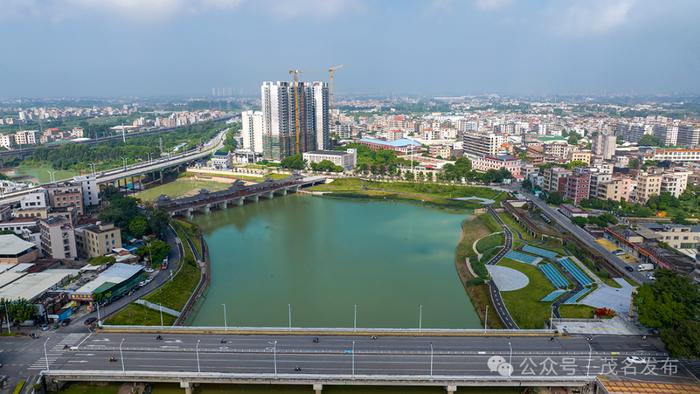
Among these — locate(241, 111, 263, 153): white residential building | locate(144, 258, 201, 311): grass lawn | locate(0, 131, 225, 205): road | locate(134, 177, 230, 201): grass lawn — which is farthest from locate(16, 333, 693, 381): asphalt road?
locate(241, 111, 263, 153): white residential building

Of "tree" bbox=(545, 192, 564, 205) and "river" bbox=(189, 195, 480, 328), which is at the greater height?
"tree" bbox=(545, 192, 564, 205)

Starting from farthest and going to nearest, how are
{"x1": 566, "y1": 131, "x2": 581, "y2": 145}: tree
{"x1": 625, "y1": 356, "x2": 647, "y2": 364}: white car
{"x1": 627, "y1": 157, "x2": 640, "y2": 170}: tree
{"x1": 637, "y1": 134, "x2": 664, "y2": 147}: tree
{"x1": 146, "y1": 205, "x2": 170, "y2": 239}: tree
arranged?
1. {"x1": 566, "y1": 131, "x2": 581, "y2": 145}: tree
2. {"x1": 637, "y1": 134, "x2": 664, "y2": 147}: tree
3. {"x1": 627, "y1": 157, "x2": 640, "y2": 170}: tree
4. {"x1": 146, "y1": 205, "x2": 170, "y2": 239}: tree
5. {"x1": 625, "y1": 356, "x2": 647, "y2": 364}: white car

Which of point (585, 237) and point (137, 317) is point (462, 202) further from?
point (137, 317)

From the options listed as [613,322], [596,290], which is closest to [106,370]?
[613,322]

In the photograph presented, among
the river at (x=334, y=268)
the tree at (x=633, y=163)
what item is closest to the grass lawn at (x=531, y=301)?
the river at (x=334, y=268)

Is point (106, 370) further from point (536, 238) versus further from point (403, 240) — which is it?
point (536, 238)

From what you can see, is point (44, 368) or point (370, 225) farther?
point (370, 225)

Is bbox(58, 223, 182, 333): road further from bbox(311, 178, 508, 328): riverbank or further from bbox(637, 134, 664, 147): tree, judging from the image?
bbox(637, 134, 664, 147): tree
